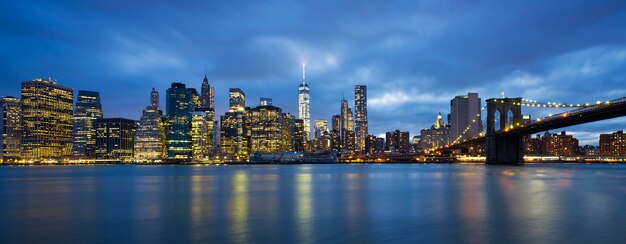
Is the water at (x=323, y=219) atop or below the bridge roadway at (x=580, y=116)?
below

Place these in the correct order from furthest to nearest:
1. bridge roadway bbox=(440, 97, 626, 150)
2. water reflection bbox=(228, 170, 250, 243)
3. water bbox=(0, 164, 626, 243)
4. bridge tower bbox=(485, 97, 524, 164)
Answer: bridge tower bbox=(485, 97, 524, 164)
bridge roadway bbox=(440, 97, 626, 150)
water reflection bbox=(228, 170, 250, 243)
water bbox=(0, 164, 626, 243)

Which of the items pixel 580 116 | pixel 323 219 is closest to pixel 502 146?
pixel 580 116

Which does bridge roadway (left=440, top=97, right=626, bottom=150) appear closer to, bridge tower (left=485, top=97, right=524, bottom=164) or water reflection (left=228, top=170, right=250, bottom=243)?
bridge tower (left=485, top=97, right=524, bottom=164)

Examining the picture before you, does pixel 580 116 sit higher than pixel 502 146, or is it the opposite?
pixel 580 116

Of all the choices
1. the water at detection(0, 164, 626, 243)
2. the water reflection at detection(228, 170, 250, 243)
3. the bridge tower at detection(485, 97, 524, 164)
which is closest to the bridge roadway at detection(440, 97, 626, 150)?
the bridge tower at detection(485, 97, 524, 164)

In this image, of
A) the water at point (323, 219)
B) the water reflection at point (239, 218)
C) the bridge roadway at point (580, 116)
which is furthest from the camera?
the bridge roadway at point (580, 116)

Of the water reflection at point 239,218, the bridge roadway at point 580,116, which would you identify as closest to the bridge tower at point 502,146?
the bridge roadway at point 580,116

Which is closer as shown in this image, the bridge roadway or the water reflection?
the water reflection

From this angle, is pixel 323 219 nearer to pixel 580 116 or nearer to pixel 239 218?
pixel 239 218

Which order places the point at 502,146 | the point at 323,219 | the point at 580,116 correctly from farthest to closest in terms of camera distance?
the point at 502,146
the point at 580,116
the point at 323,219

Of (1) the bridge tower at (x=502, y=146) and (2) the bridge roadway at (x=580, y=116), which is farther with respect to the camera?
(1) the bridge tower at (x=502, y=146)

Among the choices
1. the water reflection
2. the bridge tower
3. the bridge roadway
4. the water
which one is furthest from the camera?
the bridge tower

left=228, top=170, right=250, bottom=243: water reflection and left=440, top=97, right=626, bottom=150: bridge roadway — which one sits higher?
left=440, top=97, right=626, bottom=150: bridge roadway

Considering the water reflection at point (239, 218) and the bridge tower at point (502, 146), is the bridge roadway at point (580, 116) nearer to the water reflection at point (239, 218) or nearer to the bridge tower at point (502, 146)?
the bridge tower at point (502, 146)
